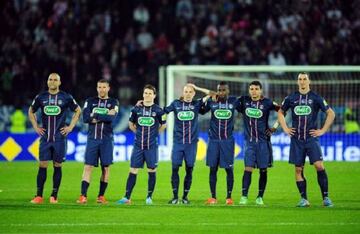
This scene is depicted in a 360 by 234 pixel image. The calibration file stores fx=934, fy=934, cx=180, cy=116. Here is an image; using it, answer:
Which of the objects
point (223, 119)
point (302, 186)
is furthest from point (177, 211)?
point (302, 186)

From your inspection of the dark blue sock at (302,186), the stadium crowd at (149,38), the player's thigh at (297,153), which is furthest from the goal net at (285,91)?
the dark blue sock at (302,186)

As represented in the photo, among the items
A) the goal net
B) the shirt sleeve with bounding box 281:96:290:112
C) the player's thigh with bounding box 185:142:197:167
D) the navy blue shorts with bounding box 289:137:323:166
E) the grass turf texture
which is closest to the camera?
the grass turf texture

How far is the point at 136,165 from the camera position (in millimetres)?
15047

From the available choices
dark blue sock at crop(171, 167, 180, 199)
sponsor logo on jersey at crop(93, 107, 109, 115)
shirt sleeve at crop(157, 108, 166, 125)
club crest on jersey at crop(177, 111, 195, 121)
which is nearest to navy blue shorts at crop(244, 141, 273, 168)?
club crest on jersey at crop(177, 111, 195, 121)

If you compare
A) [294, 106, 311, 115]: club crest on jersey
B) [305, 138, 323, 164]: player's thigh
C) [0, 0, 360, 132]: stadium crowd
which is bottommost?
[305, 138, 323, 164]: player's thigh

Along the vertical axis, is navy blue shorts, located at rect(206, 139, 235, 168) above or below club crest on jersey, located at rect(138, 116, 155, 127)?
below

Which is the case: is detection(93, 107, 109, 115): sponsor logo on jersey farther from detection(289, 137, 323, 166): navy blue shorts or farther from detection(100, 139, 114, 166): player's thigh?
detection(289, 137, 323, 166): navy blue shorts

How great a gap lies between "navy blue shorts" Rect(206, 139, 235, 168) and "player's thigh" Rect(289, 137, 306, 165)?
108 cm

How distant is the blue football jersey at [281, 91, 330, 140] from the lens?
573 inches

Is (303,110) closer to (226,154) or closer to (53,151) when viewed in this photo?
(226,154)

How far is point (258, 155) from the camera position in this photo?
588 inches

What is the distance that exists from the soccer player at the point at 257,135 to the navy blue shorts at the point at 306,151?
1.86ft

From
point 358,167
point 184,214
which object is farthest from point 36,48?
point 184,214

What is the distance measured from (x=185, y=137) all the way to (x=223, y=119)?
0.69m
